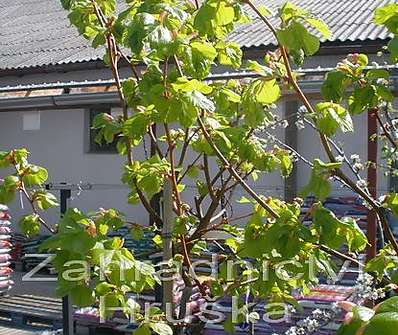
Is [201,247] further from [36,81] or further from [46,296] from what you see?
[36,81]

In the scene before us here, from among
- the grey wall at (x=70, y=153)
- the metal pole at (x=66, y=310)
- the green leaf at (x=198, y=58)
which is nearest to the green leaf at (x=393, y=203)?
the green leaf at (x=198, y=58)

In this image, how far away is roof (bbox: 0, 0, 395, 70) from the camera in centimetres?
913

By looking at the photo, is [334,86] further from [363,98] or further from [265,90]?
[265,90]

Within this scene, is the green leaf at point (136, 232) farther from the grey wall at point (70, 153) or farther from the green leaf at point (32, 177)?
the grey wall at point (70, 153)

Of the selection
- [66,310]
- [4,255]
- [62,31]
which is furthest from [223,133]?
[62,31]

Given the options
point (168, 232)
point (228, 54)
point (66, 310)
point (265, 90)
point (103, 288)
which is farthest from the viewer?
point (66, 310)

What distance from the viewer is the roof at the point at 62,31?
9.13 metres

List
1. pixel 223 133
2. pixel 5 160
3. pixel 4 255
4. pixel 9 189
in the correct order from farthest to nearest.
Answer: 1. pixel 4 255
2. pixel 5 160
3. pixel 9 189
4. pixel 223 133

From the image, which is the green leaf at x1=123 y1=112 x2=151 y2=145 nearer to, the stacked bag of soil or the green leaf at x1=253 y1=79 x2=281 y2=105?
the green leaf at x1=253 y1=79 x2=281 y2=105

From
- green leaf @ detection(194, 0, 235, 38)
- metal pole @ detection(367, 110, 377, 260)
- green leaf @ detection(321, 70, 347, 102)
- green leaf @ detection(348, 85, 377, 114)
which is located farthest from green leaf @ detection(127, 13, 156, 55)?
metal pole @ detection(367, 110, 377, 260)

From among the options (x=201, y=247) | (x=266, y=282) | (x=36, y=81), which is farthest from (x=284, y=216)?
(x=36, y=81)

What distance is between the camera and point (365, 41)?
8289mm

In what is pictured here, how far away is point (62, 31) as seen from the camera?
13594 mm

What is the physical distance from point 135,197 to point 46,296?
5.34 meters
